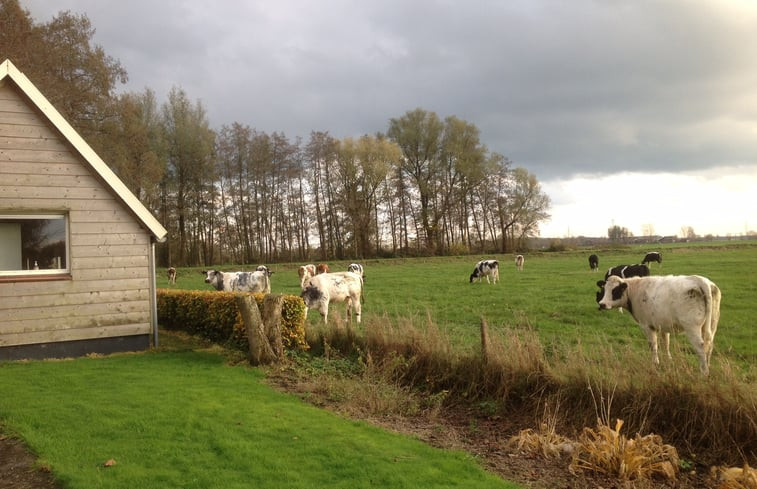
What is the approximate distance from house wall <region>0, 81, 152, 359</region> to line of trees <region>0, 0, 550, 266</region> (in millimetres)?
25379

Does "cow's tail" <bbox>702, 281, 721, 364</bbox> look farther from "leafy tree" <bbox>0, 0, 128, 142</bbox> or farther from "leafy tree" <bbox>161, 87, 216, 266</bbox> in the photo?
"leafy tree" <bbox>161, 87, 216, 266</bbox>

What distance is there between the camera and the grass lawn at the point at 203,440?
490cm

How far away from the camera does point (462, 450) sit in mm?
5926

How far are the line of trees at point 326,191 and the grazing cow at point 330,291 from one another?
81.7 feet

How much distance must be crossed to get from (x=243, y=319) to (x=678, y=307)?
27.2 feet

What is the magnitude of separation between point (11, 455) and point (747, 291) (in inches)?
878

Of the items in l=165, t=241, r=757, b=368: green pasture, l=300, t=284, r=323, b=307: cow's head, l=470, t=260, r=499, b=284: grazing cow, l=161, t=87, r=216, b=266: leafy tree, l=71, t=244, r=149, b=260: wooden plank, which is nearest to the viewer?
l=71, t=244, r=149, b=260: wooden plank

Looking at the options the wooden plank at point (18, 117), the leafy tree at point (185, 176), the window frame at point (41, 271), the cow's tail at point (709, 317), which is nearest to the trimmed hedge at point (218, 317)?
the window frame at point (41, 271)

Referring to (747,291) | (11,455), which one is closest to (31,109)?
(11,455)

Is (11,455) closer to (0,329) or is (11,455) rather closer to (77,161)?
(0,329)

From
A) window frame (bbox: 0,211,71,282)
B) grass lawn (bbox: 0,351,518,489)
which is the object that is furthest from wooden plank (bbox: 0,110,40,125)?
grass lawn (bbox: 0,351,518,489)

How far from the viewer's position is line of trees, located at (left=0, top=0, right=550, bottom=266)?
50938 mm

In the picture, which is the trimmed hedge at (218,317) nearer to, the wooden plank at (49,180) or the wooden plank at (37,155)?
the wooden plank at (49,180)

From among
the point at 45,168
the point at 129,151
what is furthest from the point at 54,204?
the point at 129,151
